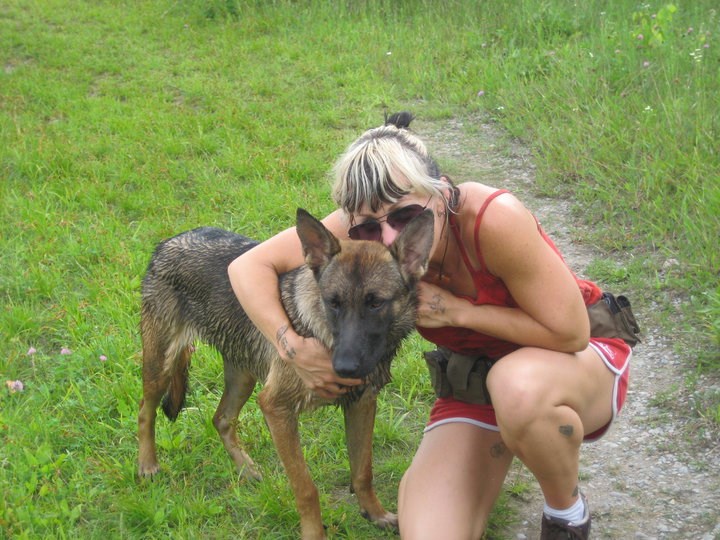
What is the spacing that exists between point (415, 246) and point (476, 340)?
0.54m

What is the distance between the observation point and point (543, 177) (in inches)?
249

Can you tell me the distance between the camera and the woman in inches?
114

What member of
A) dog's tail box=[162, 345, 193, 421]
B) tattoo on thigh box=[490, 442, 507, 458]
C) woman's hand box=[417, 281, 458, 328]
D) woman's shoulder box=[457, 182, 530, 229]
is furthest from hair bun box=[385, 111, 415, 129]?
dog's tail box=[162, 345, 193, 421]

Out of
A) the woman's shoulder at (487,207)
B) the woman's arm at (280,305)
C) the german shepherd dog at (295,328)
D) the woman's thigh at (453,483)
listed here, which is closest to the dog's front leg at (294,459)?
the german shepherd dog at (295,328)

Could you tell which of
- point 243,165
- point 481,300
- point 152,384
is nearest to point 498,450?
point 481,300

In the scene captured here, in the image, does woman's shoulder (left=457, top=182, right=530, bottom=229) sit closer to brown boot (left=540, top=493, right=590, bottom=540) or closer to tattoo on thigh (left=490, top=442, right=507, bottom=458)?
tattoo on thigh (left=490, top=442, right=507, bottom=458)

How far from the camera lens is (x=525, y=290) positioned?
2.97m

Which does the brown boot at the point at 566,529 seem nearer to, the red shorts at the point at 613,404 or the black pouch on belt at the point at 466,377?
the red shorts at the point at 613,404

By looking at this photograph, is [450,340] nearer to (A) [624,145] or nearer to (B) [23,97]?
(A) [624,145]

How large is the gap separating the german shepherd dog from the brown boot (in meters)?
0.74

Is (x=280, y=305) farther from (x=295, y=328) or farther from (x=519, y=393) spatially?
(x=519, y=393)

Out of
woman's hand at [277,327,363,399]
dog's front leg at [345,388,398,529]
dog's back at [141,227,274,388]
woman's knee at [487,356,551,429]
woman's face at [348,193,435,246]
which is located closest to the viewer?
woman's knee at [487,356,551,429]

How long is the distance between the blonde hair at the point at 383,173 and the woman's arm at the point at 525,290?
9.5 inches

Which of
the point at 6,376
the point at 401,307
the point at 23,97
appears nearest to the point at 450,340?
the point at 401,307
